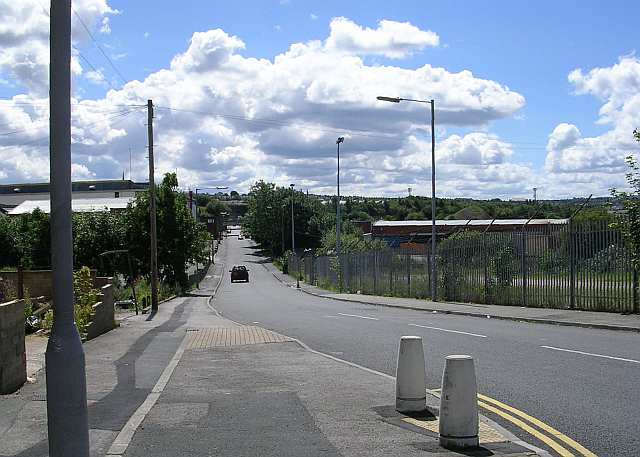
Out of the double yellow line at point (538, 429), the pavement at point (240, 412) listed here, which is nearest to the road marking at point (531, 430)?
the double yellow line at point (538, 429)

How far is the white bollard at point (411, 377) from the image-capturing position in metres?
8.59

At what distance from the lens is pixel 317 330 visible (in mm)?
20859

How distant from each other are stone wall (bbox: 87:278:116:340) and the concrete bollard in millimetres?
13523

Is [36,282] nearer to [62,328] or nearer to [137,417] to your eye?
[137,417]

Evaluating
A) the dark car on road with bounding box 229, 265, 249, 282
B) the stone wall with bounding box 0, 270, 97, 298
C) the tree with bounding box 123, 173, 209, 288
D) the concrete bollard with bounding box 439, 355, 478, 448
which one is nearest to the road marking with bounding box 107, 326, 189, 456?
the concrete bollard with bounding box 439, 355, 478, 448

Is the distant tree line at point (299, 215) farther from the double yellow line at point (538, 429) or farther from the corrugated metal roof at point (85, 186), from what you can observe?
the double yellow line at point (538, 429)

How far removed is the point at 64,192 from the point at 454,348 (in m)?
10.7

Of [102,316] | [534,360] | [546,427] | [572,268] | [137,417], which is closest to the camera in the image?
[546,427]

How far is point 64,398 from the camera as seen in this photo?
5.59 meters

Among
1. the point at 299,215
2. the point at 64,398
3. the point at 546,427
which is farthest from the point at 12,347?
the point at 299,215

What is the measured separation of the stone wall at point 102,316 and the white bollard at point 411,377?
12.0 m

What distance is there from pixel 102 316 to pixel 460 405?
15739mm

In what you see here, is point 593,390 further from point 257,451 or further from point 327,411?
point 257,451

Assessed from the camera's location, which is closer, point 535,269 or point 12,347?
point 12,347
